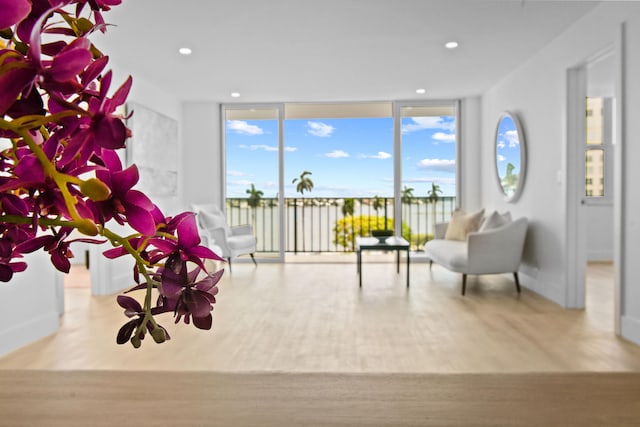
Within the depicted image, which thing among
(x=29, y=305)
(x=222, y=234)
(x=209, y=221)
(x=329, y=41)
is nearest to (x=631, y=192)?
(x=329, y=41)

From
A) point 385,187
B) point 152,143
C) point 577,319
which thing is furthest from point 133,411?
point 385,187

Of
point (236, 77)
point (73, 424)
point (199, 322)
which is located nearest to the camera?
point (199, 322)

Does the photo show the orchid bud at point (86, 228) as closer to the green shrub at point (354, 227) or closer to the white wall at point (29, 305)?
the white wall at point (29, 305)

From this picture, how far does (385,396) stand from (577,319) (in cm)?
387

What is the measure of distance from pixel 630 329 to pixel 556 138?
1956 millimetres

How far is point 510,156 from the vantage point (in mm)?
5707

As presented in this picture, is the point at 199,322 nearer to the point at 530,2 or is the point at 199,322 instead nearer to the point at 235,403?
the point at 235,403

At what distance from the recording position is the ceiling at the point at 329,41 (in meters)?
3.78

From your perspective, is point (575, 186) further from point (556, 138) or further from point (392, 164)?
point (392, 164)

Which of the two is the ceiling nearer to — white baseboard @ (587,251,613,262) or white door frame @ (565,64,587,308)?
white door frame @ (565,64,587,308)

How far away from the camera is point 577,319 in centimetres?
388

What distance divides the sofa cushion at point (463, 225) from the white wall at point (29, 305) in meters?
4.68

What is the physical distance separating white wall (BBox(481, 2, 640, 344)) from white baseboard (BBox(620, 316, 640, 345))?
0.4 inches

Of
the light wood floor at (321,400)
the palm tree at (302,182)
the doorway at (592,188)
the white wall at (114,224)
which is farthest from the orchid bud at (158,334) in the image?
the palm tree at (302,182)
